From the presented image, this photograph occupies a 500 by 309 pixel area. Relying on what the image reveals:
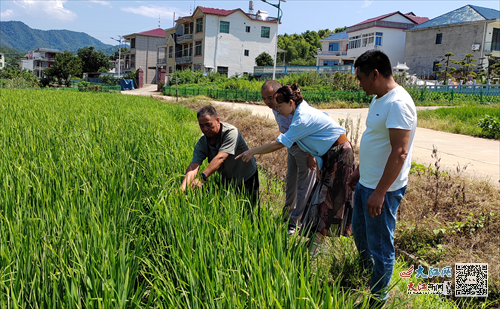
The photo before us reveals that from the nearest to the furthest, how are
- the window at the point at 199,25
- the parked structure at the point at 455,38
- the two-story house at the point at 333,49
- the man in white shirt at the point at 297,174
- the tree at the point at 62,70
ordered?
the man in white shirt at the point at 297,174
the parked structure at the point at 455,38
the window at the point at 199,25
the tree at the point at 62,70
the two-story house at the point at 333,49

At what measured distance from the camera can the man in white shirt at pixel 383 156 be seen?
2.01 metres

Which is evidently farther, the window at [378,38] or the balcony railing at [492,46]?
the window at [378,38]

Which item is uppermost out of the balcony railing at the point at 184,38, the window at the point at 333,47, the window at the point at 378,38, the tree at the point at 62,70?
the window at the point at 333,47

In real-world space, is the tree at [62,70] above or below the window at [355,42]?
below

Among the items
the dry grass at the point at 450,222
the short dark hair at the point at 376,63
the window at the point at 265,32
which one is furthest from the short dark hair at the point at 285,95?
the window at the point at 265,32

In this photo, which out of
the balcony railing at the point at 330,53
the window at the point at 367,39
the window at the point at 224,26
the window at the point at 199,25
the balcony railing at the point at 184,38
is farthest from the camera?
the balcony railing at the point at 330,53

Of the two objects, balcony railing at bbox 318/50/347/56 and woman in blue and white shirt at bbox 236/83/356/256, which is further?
balcony railing at bbox 318/50/347/56

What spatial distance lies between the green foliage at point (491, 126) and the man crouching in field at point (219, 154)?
732cm

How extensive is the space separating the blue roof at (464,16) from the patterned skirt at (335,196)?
33.3 metres

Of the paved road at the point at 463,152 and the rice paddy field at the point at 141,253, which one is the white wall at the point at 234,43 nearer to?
the paved road at the point at 463,152

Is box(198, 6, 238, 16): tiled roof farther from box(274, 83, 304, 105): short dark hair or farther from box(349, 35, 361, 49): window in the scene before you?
box(274, 83, 304, 105): short dark hair

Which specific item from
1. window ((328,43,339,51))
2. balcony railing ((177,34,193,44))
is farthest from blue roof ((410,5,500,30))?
balcony railing ((177,34,193,44))

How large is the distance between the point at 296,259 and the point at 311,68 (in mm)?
30153

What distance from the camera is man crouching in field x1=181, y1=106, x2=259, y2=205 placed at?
2965mm
